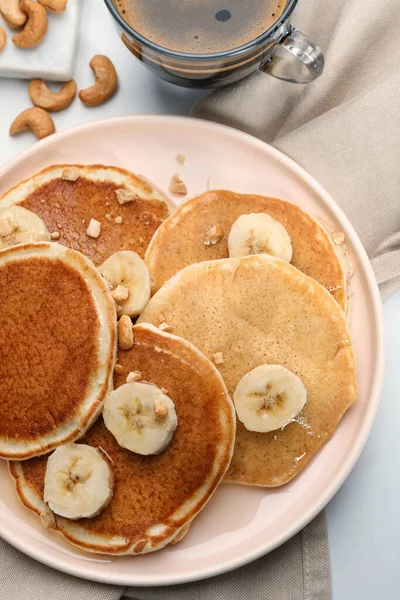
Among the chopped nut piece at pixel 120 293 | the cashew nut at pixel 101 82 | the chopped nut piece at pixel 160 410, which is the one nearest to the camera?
the chopped nut piece at pixel 160 410

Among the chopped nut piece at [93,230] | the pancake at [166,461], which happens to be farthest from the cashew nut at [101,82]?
the pancake at [166,461]

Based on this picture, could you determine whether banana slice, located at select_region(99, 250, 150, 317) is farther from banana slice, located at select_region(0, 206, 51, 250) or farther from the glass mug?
the glass mug

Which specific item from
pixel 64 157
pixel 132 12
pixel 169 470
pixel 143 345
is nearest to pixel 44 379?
pixel 143 345

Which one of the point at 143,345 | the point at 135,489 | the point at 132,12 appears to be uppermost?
the point at 132,12

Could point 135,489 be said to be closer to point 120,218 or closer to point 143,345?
point 143,345

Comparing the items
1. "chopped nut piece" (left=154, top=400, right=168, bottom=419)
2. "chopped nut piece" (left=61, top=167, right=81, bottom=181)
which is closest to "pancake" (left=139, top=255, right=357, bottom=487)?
"chopped nut piece" (left=154, top=400, right=168, bottom=419)

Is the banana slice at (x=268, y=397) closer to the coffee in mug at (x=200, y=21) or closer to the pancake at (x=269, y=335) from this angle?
the pancake at (x=269, y=335)

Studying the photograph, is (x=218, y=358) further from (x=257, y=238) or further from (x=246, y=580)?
(x=246, y=580)
